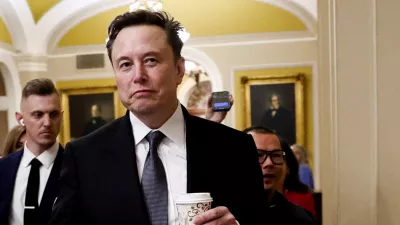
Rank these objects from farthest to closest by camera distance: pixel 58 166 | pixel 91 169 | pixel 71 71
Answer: pixel 71 71, pixel 58 166, pixel 91 169

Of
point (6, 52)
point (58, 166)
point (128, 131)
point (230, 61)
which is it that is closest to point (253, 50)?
point (230, 61)

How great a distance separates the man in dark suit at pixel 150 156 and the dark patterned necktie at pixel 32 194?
0.85 metres

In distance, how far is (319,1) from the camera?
169 centimetres

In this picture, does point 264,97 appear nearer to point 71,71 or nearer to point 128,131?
point 71,71

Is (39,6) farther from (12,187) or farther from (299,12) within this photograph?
(12,187)

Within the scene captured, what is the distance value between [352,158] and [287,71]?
20.7ft

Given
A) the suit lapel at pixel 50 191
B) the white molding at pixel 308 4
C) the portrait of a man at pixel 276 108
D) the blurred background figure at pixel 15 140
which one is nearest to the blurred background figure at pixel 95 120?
the portrait of a man at pixel 276 108

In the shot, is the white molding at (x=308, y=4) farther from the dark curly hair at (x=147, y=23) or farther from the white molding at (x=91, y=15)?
the dark curly hair at (x=147, y=23)

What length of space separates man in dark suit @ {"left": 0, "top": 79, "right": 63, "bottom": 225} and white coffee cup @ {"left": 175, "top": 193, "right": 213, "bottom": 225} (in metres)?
1.19

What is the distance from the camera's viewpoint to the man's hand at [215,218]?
1116 mm

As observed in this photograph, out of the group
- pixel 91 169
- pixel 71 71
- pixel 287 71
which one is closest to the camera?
pixel 91 169

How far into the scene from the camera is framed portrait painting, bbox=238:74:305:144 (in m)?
7.77

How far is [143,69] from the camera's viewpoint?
1.32 metres

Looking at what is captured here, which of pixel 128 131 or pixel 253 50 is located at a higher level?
pixel 253 50
